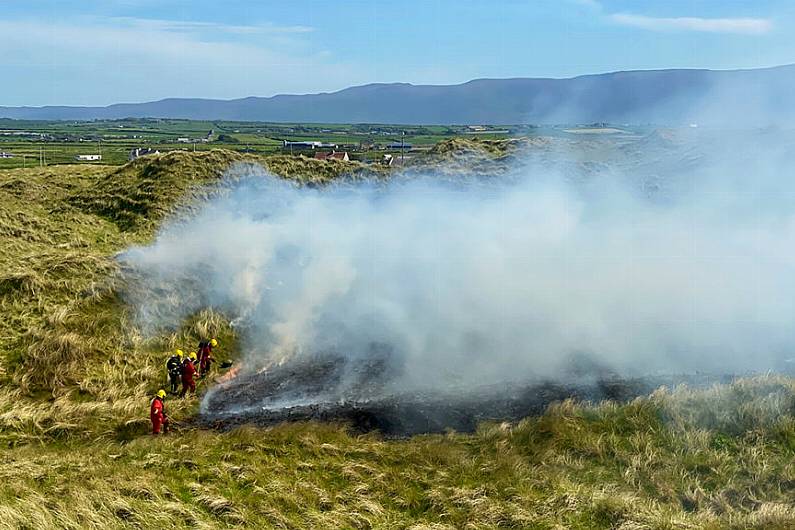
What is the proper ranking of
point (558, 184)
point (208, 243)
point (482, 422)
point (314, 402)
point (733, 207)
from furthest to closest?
point (558, 184) → point (733, 207) → point (208, 243) → point (314, 402) → point (482, 422)

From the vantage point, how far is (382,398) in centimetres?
1398

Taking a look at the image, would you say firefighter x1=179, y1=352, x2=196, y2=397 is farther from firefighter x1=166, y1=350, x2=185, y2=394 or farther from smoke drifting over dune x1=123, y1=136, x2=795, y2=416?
smoke drifting over dune x1=123, y1=136, x2=795, y2=416

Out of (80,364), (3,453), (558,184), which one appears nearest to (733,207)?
(558,184)

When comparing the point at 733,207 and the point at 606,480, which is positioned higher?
the point at 733,207

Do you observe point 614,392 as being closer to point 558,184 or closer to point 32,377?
point 32,377

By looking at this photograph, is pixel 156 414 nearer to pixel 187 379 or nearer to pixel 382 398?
pixel 187 379

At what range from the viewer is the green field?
361 inches

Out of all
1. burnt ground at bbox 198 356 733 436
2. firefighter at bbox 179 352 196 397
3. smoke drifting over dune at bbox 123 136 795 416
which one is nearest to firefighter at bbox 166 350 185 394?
firefighter at bbox 179 352 196 397

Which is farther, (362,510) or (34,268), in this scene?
(34,268)

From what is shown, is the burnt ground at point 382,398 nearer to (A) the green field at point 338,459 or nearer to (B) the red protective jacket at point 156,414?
(A) the green field at point 338,459

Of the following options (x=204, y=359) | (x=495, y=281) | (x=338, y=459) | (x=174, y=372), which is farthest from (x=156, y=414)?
(x=495, y=281)

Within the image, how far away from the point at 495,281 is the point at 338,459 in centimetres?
950

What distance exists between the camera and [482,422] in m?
12.8

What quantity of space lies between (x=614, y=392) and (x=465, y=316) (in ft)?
16.6
